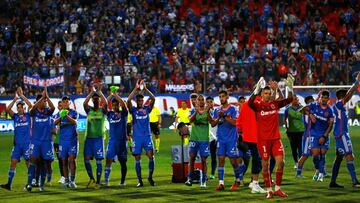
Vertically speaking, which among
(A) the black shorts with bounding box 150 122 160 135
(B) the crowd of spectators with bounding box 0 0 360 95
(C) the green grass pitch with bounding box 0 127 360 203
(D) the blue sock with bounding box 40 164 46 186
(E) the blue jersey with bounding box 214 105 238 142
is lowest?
(C) the green grass pitch with bounding box 0 127 360 203

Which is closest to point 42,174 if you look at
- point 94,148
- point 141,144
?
point 94,148

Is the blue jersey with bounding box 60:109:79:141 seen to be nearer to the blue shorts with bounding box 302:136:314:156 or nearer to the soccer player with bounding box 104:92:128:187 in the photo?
the soccer player with bounding box 104:92:128:187

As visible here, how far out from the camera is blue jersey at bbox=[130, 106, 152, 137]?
20.5 m

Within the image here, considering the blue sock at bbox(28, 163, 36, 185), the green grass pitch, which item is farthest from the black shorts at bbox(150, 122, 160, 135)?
the blue sock at bbox(28, 163, 36, 185)

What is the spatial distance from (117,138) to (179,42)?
A: 2901 centimetres

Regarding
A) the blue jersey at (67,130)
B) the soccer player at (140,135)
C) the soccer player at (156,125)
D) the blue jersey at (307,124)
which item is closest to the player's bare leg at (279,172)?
the blue jersey at (307,124)

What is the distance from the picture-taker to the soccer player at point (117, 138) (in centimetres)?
2042

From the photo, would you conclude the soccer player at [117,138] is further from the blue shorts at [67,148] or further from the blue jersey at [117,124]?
the blue shorts at [67,148]

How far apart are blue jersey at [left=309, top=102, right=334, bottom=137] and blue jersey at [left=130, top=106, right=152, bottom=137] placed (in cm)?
411

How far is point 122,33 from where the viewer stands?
49.8 metres

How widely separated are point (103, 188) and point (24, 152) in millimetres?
2127

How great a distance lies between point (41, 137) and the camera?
19.5 metres

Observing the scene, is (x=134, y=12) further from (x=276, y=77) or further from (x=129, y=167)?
(x=129, y=167)

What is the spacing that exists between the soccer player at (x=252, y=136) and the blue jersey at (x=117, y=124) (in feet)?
10.4
